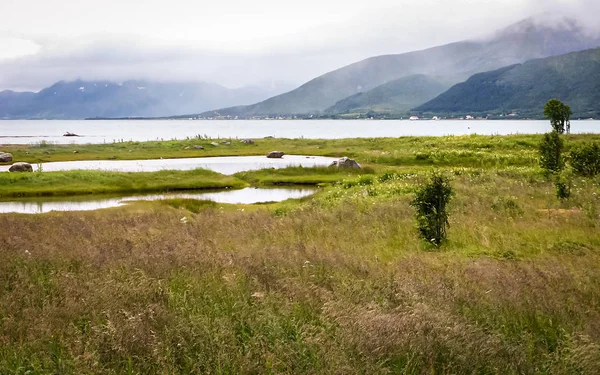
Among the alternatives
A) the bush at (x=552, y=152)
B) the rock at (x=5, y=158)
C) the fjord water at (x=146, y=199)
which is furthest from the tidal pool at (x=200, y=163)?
the bush at (x=552, y=152)

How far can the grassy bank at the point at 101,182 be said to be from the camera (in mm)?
47656

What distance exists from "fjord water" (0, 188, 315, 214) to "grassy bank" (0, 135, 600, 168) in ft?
67.8

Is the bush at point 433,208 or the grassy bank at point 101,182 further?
the grassy bank at point 101,182

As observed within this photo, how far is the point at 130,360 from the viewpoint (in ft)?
19.1

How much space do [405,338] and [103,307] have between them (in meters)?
4.41

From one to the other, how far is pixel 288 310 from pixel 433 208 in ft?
32.6

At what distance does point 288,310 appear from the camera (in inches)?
287

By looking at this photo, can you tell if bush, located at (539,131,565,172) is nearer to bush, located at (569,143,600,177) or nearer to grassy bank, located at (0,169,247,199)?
bush, located at (569,143,600,177)

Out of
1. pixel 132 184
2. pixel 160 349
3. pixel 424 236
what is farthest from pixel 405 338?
pixel 132 184

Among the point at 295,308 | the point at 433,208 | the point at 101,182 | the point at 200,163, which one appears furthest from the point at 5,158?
the point at 295,308

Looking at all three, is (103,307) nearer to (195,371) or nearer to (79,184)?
(195,371)

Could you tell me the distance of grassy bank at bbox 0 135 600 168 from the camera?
57.2m

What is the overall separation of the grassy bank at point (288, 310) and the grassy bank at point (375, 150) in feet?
142

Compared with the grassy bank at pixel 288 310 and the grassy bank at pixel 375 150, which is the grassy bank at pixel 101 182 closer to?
the grassy bank at pixel 375 150
